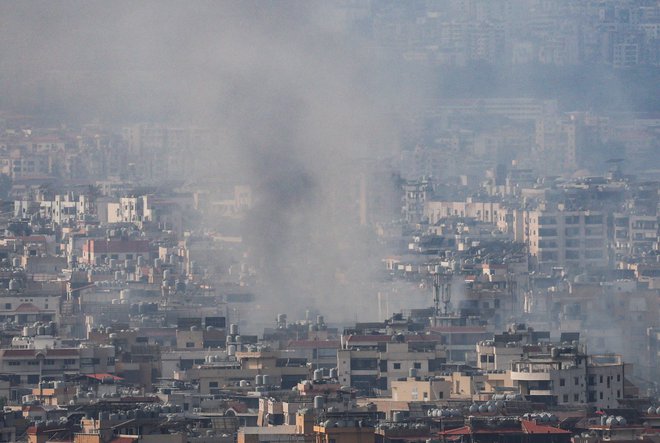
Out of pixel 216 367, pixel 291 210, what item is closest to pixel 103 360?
pixel 216 367

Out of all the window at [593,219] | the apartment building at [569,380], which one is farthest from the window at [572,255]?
the apartment building at [569,380]

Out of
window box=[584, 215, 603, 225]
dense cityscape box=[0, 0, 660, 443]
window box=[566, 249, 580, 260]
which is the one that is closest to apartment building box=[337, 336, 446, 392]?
dense cityscape box=[0, 0, 660, 443]

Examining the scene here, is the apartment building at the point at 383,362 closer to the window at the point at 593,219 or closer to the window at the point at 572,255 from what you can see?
the window at the point at 572,255

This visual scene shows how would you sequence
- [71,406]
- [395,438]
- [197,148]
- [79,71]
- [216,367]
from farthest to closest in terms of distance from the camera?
[197,148]
[79,71]
[216,367]
[71,406]
[395,438]

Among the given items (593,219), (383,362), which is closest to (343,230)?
(593,219)

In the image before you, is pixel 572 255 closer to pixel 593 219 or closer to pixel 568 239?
pixel 568 239

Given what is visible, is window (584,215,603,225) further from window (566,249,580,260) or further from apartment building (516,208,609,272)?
window (566,249,580,260)

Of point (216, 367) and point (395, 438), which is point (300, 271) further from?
point (395, 438)

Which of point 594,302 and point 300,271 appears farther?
point 300,271

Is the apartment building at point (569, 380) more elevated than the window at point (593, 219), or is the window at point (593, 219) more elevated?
the window at point (593, 219)
